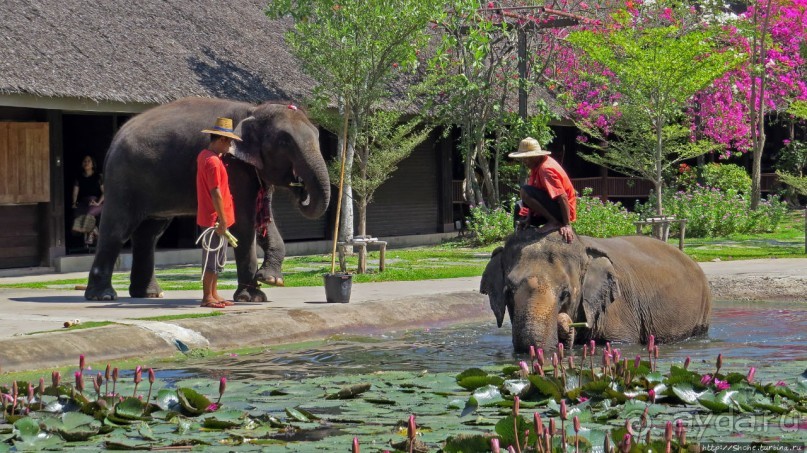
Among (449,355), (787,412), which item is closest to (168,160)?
(449,355)

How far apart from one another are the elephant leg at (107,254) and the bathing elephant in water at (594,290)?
4.84 meters

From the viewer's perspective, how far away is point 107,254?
14578mm

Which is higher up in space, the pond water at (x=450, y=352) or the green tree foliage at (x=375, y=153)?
the green tree foliage at (x=375, y=153)

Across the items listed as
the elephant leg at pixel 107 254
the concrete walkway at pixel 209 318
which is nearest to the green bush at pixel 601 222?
the concrete walkway at pixel 209 318

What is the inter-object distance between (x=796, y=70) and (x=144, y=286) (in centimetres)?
2491

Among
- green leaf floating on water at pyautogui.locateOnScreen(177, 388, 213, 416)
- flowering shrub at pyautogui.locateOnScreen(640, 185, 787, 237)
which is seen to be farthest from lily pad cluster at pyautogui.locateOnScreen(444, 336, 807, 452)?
flowering shrub at pyautogui.locateOnScreen(640, 185, 787, 237)

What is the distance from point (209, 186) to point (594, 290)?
4174 mm

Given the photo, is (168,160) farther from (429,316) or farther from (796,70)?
(796,70)

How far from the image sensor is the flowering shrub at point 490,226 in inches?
1015

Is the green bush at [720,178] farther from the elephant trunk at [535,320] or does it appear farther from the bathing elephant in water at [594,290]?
the elephant trunk at [535,320]

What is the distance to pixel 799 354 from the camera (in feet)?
36.7

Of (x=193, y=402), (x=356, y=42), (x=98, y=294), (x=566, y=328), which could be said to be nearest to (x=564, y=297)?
(x=566, y=328)

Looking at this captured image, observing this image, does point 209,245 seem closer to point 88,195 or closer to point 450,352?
point 450,352

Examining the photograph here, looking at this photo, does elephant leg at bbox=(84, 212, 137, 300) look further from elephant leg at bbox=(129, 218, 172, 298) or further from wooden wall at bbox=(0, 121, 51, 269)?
wooden wall at bbox=(0, 121, 51, 269)
